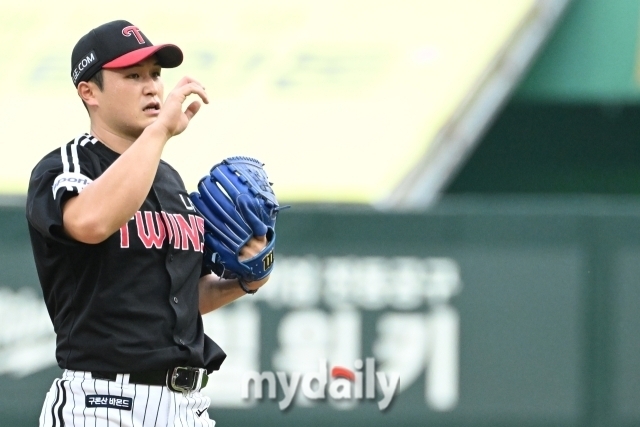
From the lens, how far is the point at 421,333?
16.3ft

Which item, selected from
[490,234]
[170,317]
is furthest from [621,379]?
[170,317]

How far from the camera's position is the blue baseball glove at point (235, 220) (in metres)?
2.75

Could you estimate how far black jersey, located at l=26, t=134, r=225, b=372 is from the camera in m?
2.41

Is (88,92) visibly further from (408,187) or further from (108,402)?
(408,187)

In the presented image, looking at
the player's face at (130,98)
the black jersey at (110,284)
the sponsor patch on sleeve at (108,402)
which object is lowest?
the sponsor patch on sleeve at (108,402)

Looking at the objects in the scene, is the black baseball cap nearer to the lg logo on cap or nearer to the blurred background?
the lg logo on cap

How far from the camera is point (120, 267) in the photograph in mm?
2428

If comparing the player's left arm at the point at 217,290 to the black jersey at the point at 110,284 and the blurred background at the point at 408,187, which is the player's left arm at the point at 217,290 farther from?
the blurred background at the point at 408,187

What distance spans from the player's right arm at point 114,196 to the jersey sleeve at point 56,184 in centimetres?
2

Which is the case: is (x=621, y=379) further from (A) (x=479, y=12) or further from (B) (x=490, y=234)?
(A) (x=479, y=12)

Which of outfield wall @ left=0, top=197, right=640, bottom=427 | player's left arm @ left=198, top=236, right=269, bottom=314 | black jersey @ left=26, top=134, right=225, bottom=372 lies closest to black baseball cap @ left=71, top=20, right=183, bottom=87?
black jersey @ left=26, top=134, right=225, bottom=372

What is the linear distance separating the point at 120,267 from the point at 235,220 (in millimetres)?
407

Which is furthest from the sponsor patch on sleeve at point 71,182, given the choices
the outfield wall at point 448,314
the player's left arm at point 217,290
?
the outfield wall at point 448,314

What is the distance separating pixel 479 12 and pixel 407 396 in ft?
11.1
